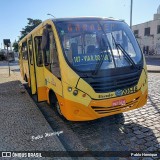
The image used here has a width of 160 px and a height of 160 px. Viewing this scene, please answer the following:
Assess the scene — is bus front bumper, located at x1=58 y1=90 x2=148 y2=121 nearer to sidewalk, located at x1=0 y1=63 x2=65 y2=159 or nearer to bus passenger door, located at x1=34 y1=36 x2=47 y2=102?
sidewalk, located at x1=0 y1=63 x2=65 y2=159

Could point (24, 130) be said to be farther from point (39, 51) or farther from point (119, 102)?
point (39, 51)

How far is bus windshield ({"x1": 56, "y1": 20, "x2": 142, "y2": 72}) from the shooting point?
4503 millimetres

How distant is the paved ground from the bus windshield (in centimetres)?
150

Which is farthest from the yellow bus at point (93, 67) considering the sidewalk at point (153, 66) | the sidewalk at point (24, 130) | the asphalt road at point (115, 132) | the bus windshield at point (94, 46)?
the sidewalk at point (153, 66)

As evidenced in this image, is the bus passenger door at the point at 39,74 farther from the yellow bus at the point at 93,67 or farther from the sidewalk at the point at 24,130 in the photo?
the yellow bus at the point at 93,67

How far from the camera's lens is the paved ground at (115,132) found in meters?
4.10

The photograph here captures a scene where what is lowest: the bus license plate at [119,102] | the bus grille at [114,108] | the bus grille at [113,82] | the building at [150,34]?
the bus grille at [114,108]

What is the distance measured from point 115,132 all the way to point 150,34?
42428 millimetres

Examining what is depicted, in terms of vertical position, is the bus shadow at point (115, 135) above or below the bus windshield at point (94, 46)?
below

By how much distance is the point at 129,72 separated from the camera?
15.3 feet

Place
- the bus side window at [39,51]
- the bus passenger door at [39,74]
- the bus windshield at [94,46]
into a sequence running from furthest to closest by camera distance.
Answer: the bus passenger door at [39,74]
the bus side window at [39,51]
the bus windshield at [94,46]

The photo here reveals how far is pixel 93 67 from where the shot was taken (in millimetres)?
4422

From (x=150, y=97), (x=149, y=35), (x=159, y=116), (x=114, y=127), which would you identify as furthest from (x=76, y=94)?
(x=149, y=35)

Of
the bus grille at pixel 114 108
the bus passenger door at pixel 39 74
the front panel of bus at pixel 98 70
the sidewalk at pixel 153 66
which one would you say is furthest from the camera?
the sidewalk at pixel 153 66
